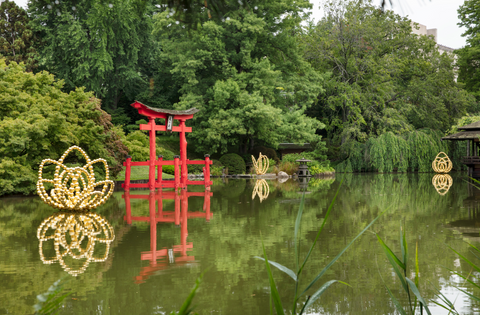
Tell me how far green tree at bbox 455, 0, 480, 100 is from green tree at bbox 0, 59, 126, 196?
30.1 metres

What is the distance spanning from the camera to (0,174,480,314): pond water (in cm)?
360

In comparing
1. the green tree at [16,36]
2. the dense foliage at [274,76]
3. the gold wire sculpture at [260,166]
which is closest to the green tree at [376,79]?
the dense foliage at [274,76]

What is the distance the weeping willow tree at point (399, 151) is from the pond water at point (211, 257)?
64.2 feet

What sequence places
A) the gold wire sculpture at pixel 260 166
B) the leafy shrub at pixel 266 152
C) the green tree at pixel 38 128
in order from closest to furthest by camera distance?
the green tree at pixel 38 128
the gold wire sculpture at pixel 260 166
the leafy shrub at pixel 266 152

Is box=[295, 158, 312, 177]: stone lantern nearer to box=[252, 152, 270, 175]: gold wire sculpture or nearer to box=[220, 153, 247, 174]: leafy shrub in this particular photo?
box=[252, 152, 270, 175]: gold wire sculpture

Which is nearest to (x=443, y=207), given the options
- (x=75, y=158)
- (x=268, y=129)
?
(x=75, y=158)

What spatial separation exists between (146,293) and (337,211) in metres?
6.09

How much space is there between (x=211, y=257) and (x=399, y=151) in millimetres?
25992

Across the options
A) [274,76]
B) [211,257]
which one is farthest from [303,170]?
[211,257]

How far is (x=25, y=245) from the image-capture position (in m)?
5.86

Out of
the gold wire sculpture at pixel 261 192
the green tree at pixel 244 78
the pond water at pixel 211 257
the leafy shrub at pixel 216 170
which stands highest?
the green tree at pixel 244 78

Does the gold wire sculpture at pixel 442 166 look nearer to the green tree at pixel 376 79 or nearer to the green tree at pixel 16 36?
the green tree at pixel 376 79

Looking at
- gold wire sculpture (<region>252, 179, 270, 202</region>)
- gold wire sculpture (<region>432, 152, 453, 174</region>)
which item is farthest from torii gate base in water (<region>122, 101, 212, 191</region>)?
gold wire sculpture (<region>432, 152, 453, 174</region>)

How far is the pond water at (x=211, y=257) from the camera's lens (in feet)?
11.8
